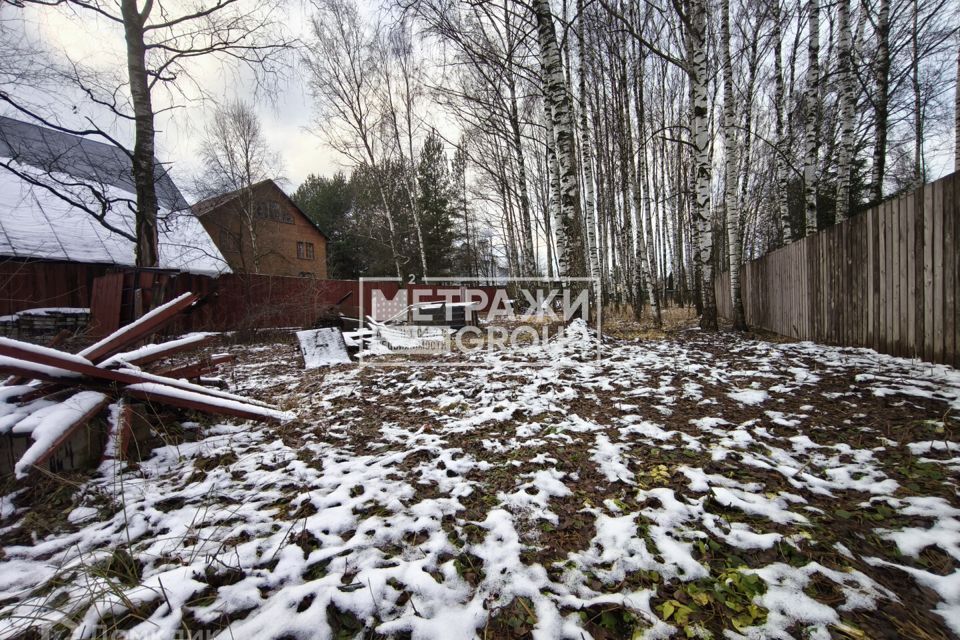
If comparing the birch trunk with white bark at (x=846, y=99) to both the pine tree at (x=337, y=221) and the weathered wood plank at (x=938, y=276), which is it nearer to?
the weathered wood plank at (x=938, y=276)

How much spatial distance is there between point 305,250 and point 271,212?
313 cm

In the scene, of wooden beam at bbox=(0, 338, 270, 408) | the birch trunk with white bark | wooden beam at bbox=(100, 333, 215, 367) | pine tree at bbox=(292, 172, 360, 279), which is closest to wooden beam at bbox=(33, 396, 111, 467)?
wooden beam at bbox=(0, 338, 270, 408)

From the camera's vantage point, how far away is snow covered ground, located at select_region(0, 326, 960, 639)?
50.6 inches

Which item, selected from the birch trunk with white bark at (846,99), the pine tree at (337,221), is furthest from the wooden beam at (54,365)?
the pine tree at (337,221)

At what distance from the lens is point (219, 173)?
57.8 feet

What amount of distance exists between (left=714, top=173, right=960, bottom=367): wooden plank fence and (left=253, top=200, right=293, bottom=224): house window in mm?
23867

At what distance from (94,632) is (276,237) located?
2522 cm

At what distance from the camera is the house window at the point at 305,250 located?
23.9 metres

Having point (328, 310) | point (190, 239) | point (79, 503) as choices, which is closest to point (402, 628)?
point (79, 503)

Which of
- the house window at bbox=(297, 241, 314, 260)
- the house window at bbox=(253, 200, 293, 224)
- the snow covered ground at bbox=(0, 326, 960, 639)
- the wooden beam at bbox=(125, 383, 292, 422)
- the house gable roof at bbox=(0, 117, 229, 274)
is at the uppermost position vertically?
Answer: the house window at bbox=(253, 200, 293, 224)

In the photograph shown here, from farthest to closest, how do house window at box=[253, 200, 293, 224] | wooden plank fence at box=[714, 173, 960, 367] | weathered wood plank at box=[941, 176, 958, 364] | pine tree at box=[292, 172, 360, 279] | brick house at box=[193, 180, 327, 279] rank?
pine tree at box=[292, 172, 360, 279] < house window at box=[253, 200, 293, 224] < brick house at box=[193, 180, 327, 279] < wooden plank fence at box=[714, 173, 960, 367] < weathered wood plank at box=[941, 176, 958, 364]

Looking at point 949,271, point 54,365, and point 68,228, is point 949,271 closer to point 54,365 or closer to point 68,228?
point 54,365

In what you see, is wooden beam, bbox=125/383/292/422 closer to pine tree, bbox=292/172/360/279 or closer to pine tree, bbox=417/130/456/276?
pine tree, bbox=417/130/456/276

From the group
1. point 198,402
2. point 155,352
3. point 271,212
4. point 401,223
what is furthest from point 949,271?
point 271,212
